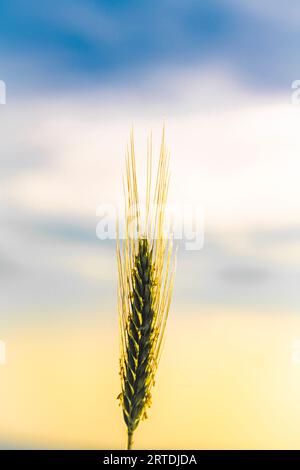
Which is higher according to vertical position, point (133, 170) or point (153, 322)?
point (133, 170)

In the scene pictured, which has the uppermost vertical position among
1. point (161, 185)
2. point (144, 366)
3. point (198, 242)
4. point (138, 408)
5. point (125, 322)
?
point (161, 185)

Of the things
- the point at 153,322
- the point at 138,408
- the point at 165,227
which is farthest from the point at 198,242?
the point at 138,408

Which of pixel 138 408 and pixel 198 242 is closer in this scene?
→ pixel 138 408

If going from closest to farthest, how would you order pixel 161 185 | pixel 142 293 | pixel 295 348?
pixel 142 293, pixel 161 185, pixel 295 348

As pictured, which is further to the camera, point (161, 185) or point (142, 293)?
point (161, 185)

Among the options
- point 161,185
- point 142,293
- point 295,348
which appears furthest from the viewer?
point 295,348

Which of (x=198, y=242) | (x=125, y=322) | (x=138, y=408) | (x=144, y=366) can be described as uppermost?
(x=198, y=242)

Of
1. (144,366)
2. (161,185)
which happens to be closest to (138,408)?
(144,366)
